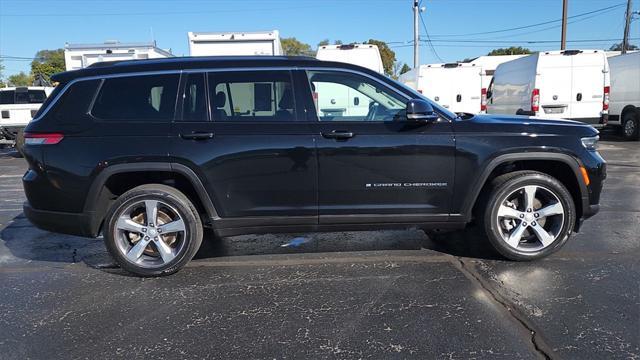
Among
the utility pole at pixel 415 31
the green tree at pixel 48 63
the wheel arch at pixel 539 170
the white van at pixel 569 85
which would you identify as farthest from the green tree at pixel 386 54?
the wheel arch at pixel 539 170

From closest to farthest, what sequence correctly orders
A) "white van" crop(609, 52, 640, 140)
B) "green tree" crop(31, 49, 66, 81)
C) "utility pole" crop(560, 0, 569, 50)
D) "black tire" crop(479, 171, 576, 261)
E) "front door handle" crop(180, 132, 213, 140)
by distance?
"front door handle" crop(180, 132, 213, 140) → "black tire" crop(479, 171, 576, 261) → "white van" crop(609, 52, 640, 140) → "utility pole" crop(560, 0, 569, 50) → "green tree" crop(31, 49, 66, 81)

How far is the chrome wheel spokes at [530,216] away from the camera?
4504mm

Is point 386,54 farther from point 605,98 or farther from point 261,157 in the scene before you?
point 261,157

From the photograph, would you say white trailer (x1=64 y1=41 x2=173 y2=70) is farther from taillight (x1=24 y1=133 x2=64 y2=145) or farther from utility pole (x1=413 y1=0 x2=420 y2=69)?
utility pole (x1=413 y1=0 x2=420 y2=69)

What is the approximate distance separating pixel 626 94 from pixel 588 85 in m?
2.59

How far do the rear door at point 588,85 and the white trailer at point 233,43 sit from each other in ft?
28.0

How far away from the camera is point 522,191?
14.8 feet

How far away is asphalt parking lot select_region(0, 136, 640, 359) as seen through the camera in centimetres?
320

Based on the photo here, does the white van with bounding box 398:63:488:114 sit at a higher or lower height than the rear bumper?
higher

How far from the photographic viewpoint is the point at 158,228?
4375mm

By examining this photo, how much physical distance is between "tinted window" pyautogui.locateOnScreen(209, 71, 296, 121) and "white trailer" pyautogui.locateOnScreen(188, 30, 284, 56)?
7.77m

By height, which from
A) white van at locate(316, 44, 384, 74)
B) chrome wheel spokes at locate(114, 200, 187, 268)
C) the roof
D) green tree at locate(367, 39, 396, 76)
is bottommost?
chrome wheel spokes at locate(114, 200, 187, 268)

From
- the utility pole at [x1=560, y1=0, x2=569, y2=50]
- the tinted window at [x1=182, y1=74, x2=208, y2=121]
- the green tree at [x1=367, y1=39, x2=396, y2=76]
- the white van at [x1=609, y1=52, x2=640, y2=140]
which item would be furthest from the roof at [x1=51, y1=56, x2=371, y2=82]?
the green tree at [x1=367, y1=39, x2=396, y2=76]

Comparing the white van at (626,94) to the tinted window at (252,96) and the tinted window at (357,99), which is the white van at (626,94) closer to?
the tinted window at (357,99)
